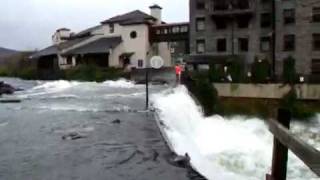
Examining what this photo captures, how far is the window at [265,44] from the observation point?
196 feet

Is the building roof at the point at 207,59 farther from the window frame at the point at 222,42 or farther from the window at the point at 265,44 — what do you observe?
the window at the point at 265,44

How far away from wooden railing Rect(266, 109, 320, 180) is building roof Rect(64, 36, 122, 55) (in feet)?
215

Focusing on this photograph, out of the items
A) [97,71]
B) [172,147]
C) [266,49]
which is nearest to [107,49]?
[97,71]

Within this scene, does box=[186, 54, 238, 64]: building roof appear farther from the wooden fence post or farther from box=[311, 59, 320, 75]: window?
the wooden fence post

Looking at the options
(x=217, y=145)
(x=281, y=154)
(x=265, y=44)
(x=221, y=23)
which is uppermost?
(x=221, y=23)

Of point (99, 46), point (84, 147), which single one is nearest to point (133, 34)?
point (99, 46)

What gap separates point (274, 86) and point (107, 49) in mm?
35186

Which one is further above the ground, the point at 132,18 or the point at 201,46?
the point at 132,18

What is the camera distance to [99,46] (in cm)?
7512

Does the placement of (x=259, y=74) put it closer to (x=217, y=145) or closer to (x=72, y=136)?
(x=217, y=145)

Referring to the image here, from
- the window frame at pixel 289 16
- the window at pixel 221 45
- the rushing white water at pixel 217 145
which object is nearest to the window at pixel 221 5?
the window at pixel 221 45

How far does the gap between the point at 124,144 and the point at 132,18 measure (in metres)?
60.9

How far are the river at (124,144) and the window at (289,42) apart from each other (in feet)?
88.4

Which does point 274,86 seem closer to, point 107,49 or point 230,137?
point 230,137
